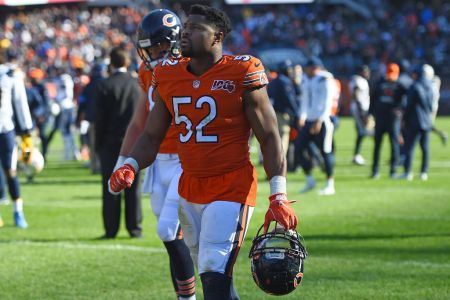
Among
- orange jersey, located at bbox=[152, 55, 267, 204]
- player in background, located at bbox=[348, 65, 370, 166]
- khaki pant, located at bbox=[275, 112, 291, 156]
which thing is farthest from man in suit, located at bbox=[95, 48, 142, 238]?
player in background, located at bbox=[348, 65, 370, 166]

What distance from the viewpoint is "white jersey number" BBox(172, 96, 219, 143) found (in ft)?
17.9

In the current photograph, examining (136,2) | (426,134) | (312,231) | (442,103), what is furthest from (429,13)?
(312,231)

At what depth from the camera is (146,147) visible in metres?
5.85

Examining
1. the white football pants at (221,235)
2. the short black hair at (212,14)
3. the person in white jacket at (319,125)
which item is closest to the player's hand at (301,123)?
the person in white jacket at (319,125)

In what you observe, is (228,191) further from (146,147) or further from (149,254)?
(149,254)

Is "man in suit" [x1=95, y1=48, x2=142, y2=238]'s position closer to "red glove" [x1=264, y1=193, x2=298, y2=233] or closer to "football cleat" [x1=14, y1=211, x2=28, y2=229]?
"football cleat" [x1=14, y1=211, x2=28, y2=229]

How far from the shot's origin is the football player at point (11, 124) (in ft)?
37.7

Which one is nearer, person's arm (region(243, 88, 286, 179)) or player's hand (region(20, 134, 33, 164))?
person's arm (region(243, 88, 286, 179))

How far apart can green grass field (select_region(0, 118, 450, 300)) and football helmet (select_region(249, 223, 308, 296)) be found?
2283 millimetres

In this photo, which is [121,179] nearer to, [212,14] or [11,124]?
[212,14]

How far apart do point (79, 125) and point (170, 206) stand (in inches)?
499

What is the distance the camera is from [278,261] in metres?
5.16

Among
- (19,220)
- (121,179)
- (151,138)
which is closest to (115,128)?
(19,220)

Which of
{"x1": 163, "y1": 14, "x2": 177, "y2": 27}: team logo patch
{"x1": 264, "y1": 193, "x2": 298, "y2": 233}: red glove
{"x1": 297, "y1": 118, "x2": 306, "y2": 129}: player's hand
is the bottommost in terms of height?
{"x1": 297, "y1": 118, "x2": 306, "y2": 129}: player's hand
